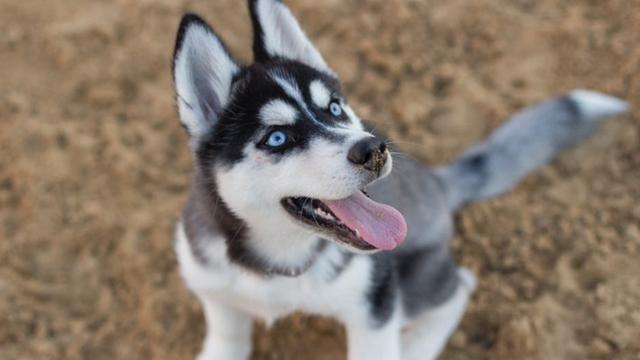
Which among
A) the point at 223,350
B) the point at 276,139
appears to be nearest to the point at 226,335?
the point at 223,350

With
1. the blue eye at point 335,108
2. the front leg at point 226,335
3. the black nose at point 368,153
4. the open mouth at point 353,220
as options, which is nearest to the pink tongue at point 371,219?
the open mouth at point 353,220

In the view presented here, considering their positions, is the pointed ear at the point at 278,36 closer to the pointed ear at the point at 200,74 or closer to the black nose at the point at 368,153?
the pointed ear at the point at 200,74

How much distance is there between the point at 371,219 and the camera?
3012mm

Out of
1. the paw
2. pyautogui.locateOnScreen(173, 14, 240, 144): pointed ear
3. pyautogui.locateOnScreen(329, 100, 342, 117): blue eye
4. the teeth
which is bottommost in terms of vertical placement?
the paw

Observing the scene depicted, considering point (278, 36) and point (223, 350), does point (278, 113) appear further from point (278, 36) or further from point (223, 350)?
point (223, 350)

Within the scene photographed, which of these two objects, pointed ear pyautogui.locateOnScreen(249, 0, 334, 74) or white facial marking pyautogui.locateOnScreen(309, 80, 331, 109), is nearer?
white facial marking pyautogui.locateOnScreen(309, 80, 331, 109)

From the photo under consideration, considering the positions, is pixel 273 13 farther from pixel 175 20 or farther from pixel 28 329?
pixel 175 20

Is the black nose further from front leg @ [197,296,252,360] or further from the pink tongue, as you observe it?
front leg @ [197,296,252,360]

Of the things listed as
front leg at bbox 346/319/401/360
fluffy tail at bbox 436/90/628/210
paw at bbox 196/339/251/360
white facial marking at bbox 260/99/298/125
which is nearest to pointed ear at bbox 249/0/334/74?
white facial marking at bbox 260/99/298/125

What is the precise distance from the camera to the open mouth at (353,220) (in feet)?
9.64

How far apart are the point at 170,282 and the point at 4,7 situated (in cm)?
288

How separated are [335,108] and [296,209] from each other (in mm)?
490

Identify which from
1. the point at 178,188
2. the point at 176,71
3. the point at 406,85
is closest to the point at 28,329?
the point at 178,188

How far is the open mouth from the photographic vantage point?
2.94 metres
